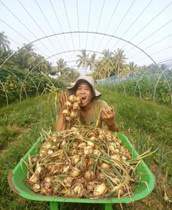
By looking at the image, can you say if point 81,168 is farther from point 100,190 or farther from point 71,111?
point 71,111

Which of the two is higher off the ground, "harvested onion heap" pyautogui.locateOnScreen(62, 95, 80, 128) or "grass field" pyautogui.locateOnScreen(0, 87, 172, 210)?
"harvested onion heap" pyautogui.locateOnScreen(62, 95, 80, 128)

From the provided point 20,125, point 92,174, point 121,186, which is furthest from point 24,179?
point 20,125

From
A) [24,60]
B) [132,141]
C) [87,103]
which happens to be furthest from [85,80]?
[24,60]

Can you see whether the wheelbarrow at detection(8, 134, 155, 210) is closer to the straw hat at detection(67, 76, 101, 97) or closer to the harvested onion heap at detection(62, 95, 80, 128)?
the harvested onion heap at detection(62, 95, 80, 128)

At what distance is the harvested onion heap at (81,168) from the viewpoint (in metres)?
1.53

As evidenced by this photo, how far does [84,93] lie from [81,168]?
Result: 1179 mm

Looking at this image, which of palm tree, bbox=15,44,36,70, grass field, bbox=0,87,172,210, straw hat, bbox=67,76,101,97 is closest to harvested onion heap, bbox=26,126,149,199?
grass field, bbox=0,87,172,210

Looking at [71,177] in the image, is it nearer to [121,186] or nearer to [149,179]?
[121,186]

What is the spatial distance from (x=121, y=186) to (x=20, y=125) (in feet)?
14.0

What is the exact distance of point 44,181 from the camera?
63.0 inches

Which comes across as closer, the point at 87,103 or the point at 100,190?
the point at 100,190

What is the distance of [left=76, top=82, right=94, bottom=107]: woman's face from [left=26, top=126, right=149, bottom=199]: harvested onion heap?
0.73m

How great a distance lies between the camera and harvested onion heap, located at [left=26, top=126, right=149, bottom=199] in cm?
153

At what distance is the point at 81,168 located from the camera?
5.32 ft
